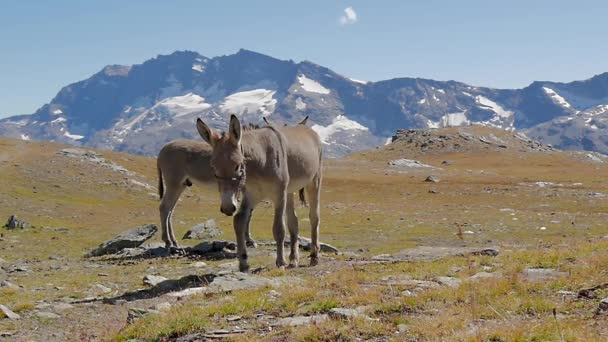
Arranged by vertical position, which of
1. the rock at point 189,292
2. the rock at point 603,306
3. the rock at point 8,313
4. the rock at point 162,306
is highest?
the rock at point 603,306

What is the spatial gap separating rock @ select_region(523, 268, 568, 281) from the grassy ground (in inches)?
10.1

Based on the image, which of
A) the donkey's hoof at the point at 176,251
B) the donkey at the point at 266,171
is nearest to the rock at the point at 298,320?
the donkey at the point at 266,171

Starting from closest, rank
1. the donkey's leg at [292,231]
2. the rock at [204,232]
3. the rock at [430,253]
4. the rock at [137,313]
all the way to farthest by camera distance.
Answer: the rock at [137,313] → the donkey's leg at [292,231] → the rock at [430,253] → the rock at [204,232]

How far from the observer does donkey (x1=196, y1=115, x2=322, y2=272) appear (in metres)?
14.8

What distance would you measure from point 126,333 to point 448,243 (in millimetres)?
24136

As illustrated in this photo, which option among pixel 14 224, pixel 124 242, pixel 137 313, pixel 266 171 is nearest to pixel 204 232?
pixel 124 242

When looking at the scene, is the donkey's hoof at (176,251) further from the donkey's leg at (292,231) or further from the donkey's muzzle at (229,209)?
the donkey's muzzle at (229,209)

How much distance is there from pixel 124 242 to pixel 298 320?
1885 cm

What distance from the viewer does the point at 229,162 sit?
1474cm

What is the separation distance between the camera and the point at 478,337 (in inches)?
353

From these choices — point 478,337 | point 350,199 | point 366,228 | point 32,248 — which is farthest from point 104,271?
point 350,199

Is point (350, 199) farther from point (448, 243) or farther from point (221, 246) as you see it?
point (221, 246)

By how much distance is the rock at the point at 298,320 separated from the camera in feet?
35.1

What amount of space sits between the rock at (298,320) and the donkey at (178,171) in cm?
1569
